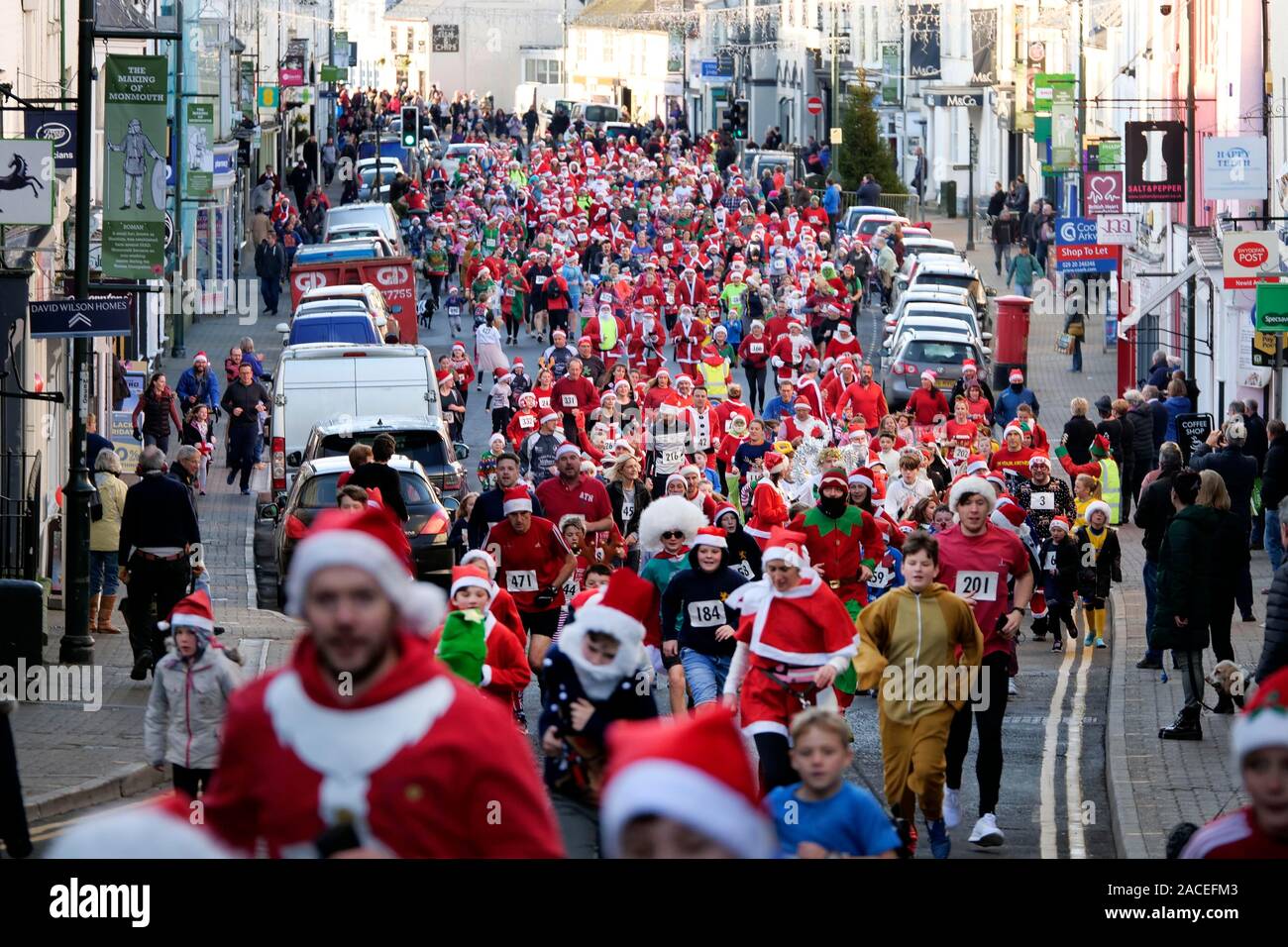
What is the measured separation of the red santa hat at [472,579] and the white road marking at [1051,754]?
9.30ft

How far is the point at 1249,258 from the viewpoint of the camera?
29906 mm

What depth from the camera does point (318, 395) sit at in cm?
2559

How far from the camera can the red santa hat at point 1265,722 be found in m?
5.43

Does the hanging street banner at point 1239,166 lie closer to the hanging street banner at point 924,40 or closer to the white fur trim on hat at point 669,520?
the white fur trim on hat at point 669,520

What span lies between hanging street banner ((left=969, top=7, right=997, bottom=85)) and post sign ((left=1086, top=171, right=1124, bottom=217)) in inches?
1340

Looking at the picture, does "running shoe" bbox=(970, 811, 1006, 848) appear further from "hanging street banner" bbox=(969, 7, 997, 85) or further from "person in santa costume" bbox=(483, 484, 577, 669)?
"hanging street banner" bbox=(969, 7, 997, 85)

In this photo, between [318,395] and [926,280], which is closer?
[318,395]

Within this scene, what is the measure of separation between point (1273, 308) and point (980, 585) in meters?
15.3

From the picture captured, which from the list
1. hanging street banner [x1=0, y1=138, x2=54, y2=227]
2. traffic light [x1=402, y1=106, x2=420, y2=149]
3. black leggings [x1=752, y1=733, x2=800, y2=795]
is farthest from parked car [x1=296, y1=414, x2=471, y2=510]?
traffic light [x1=402, y1=106, x2=420, y2=149]

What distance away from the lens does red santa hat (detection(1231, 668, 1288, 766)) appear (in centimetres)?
543
